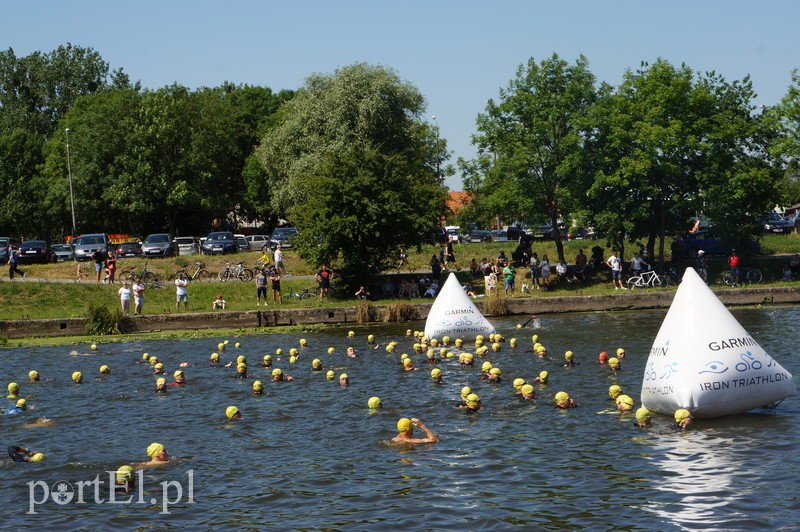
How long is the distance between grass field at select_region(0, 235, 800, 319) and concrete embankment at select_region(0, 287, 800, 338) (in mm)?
1467

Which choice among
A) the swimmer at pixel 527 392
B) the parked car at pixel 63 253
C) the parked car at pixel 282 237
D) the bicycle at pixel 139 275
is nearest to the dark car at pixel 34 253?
the parked car at pixel 63 253

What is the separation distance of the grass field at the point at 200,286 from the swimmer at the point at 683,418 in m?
28.6

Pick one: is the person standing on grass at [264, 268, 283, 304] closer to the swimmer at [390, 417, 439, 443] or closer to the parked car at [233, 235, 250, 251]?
the parked car at [233, 235, 250, 251]

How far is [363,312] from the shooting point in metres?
45.6

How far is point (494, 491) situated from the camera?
17.3 metres

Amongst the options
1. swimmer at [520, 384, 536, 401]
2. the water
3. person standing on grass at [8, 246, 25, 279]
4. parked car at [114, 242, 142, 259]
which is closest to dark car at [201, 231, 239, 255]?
parked car at [114, 242, 142, 259]

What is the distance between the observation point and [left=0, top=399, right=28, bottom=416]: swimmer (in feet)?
84.5

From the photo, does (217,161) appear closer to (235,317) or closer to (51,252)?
(51,252)

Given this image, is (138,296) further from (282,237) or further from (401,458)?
(401,458)

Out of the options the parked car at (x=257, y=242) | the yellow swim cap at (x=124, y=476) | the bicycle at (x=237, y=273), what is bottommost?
the yellow swim cap at (x=124, y=476)

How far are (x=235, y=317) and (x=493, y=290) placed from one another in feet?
41.2

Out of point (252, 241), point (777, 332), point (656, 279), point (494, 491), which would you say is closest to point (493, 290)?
point (656, 279)

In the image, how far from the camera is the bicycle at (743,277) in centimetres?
5025

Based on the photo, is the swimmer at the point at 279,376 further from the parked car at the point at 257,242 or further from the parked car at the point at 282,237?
the parked car at the point at 257,242
